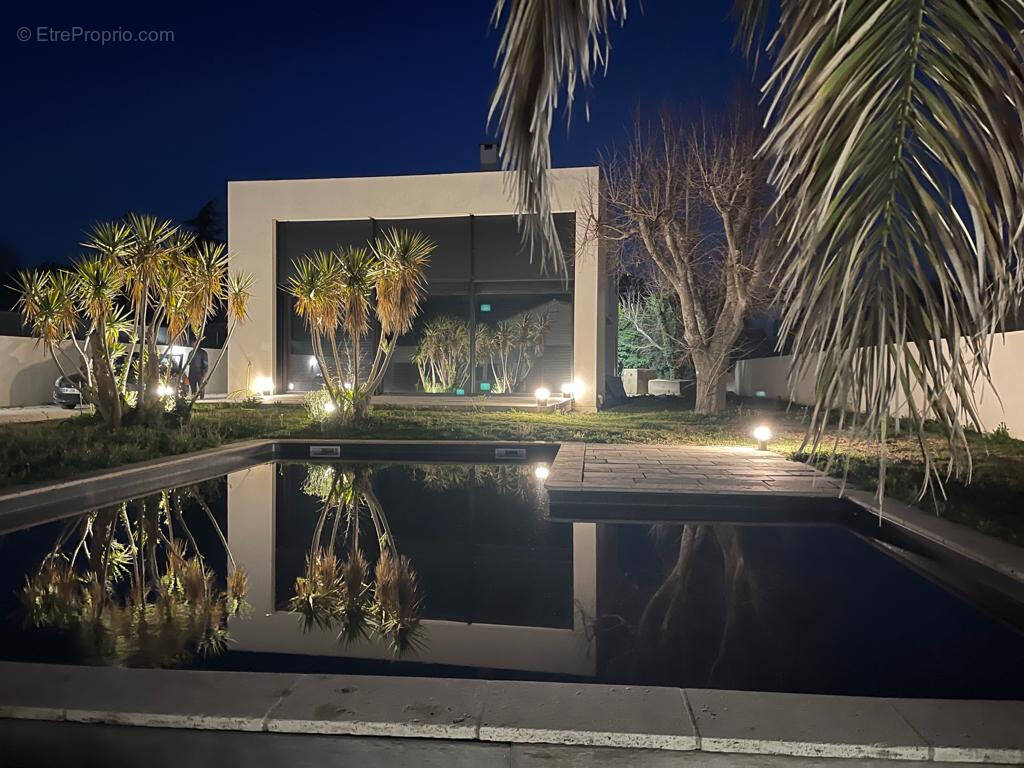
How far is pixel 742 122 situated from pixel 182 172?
42.6 meters

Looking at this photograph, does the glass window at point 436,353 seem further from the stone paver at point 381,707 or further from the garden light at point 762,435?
the stone paver at point 381,707

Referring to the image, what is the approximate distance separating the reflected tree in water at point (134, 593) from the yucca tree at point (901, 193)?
10.6 ft

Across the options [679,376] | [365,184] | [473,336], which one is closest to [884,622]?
[473,336]

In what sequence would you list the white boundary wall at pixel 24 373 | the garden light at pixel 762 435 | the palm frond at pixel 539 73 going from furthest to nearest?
the white boundary wall at pixel 24 373
the garden light at pixel 762 435
the palm frond at pixel 539 73

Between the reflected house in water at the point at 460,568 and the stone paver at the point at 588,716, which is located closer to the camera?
the stone paver at the point at 588,716

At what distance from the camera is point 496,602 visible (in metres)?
4.26

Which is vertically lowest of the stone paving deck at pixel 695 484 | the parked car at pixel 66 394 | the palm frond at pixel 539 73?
the stone paving deck at pixel 695 484

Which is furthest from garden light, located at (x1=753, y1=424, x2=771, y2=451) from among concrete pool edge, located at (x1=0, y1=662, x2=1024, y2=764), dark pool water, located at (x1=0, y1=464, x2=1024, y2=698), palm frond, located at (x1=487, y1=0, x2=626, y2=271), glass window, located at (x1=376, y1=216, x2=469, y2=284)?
glass window, located at (x1=376, y1=216, x2=469, y2=284)

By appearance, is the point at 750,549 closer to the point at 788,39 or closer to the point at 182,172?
the point at 788,39

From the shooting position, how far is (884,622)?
391cm

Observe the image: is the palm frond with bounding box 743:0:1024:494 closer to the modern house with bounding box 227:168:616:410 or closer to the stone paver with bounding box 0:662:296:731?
the stone paver with bounding box 0:662:296:731

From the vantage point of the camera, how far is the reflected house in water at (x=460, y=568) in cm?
351

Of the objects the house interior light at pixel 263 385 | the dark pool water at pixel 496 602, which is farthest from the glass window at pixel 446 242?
the dark pool water at pixel 496 602

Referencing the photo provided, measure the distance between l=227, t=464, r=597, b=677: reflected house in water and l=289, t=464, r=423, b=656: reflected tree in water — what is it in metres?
0.06
